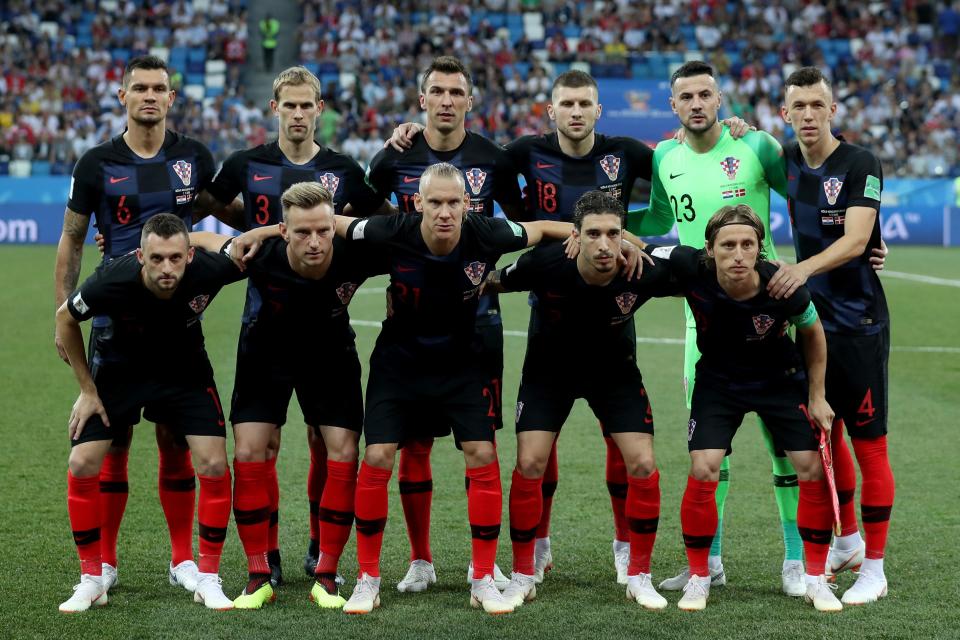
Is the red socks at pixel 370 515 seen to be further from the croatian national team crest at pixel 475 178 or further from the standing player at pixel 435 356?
the croatian national team crest at pixel 475 178

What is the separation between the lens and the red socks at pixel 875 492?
5.61 metres

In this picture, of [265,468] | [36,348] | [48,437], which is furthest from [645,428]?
[36,348]

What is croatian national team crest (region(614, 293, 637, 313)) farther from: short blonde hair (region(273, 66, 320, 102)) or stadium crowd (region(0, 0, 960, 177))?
stadium crowd (region(0, 0, 960, 177))

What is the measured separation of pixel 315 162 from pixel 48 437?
3.97 meters

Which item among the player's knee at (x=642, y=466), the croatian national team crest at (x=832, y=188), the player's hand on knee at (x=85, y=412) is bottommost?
the player's knee at (x=642, y=466)

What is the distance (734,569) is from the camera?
5.94 metres

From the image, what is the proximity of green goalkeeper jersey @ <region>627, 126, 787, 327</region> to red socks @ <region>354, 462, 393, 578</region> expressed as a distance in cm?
173

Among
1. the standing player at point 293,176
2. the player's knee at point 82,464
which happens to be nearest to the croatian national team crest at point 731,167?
the standing player at point 293,176

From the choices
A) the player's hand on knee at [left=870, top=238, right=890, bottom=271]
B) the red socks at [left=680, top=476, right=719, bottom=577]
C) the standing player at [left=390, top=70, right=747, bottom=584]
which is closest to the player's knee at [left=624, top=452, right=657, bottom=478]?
the red socks at [left=680, top=476, right=719, bottom=577]

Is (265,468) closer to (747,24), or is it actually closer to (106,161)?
(106,161)

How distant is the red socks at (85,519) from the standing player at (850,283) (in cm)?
340

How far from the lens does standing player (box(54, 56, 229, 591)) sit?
5.79 m

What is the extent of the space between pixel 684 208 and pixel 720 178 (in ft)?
0.75

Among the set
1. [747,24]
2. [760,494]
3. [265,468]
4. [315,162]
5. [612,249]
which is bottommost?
[760,494]
